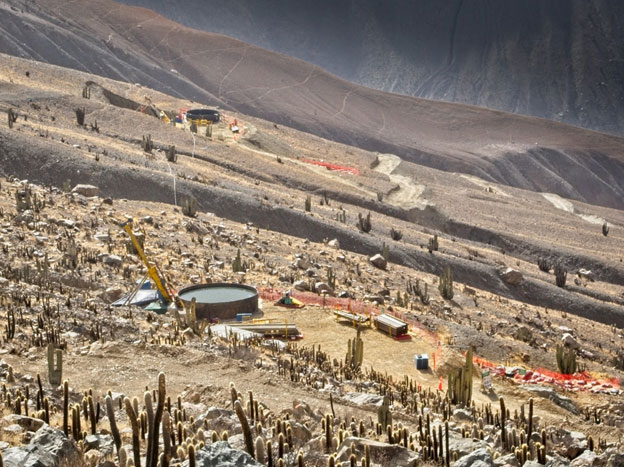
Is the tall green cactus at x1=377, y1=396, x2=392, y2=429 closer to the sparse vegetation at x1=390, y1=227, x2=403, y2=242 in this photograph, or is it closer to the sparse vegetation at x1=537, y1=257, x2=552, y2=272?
the sparse vegetation at x1=390, y1=227, x2=403, y2=242

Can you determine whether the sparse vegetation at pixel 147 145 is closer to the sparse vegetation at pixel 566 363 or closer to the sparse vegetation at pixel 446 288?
the sparse vegetation at pixel 446 288

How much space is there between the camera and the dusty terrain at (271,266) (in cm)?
1222

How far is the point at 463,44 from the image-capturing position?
408ft

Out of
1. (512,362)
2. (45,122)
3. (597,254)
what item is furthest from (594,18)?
(512,362)

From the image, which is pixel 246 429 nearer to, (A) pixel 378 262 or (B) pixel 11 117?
(A) pixel 378 262

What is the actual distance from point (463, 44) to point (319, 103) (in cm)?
5076

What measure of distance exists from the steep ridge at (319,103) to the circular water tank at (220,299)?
47.1 metres

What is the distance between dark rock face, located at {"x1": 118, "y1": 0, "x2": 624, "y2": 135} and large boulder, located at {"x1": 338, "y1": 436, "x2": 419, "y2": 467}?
102 m

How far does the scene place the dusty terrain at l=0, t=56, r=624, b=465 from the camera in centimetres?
1222

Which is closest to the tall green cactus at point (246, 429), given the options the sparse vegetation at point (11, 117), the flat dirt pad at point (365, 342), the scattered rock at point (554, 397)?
the flat dirt pad at point (365, 342)

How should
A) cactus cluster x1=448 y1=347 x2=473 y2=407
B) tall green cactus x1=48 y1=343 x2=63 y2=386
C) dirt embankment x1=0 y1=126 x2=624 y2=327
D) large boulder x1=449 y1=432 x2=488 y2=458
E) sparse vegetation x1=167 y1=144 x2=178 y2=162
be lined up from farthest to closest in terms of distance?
1. sparse vegetation x1=167 y1=144 x2=178 y2=162
2. dirt embankment x1=0 y1=126 x2=624 y2=327
3. cactus cluster x1=448 y1=347 x2=473 y2=407
4. tall green cactus x1=48 y1=343 x2=63 y2=386
5. large boulder x1=449 y1=432 x2=488 y2=458

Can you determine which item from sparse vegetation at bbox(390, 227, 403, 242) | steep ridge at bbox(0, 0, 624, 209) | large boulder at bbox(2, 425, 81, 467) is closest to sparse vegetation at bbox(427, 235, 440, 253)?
sparse vegetation at bbox(390, 227, 403, 242)

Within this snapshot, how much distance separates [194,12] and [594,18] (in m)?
60.6

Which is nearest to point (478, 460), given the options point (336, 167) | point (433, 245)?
point (433, 245)
